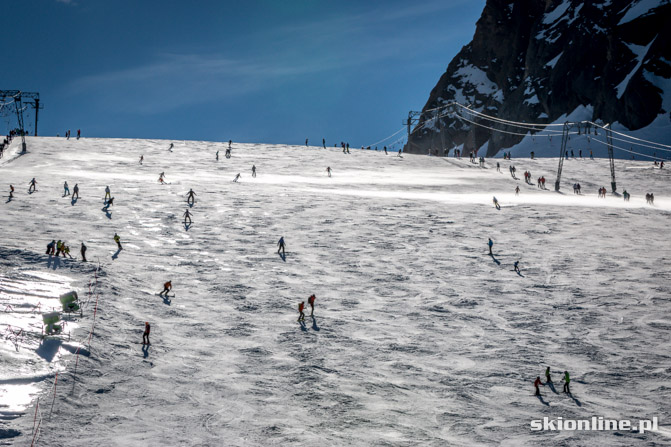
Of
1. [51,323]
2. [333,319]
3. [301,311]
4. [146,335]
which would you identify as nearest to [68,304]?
[51,323]

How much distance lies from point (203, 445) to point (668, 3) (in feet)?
392

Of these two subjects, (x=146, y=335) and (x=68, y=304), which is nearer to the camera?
(x=146, y=335)

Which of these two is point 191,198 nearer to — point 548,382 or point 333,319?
point 333,319

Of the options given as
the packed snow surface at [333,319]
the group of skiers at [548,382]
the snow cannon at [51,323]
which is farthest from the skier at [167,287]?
the group of skiers at [548,382]

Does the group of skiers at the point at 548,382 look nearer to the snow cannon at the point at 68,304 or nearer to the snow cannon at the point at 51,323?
the snow cannon at the point at 51,323

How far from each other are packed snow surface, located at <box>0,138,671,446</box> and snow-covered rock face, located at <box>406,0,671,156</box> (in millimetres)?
55720

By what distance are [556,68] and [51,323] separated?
12492 centimetres

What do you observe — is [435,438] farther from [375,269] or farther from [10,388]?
[375,269]

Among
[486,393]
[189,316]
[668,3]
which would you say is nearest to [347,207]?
[189,316]

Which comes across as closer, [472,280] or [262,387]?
[262,387]

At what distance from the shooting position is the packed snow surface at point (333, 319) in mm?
13523

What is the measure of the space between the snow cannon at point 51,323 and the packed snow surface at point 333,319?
30cm

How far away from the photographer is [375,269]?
25172 millimetres

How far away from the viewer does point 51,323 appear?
15398 mm
